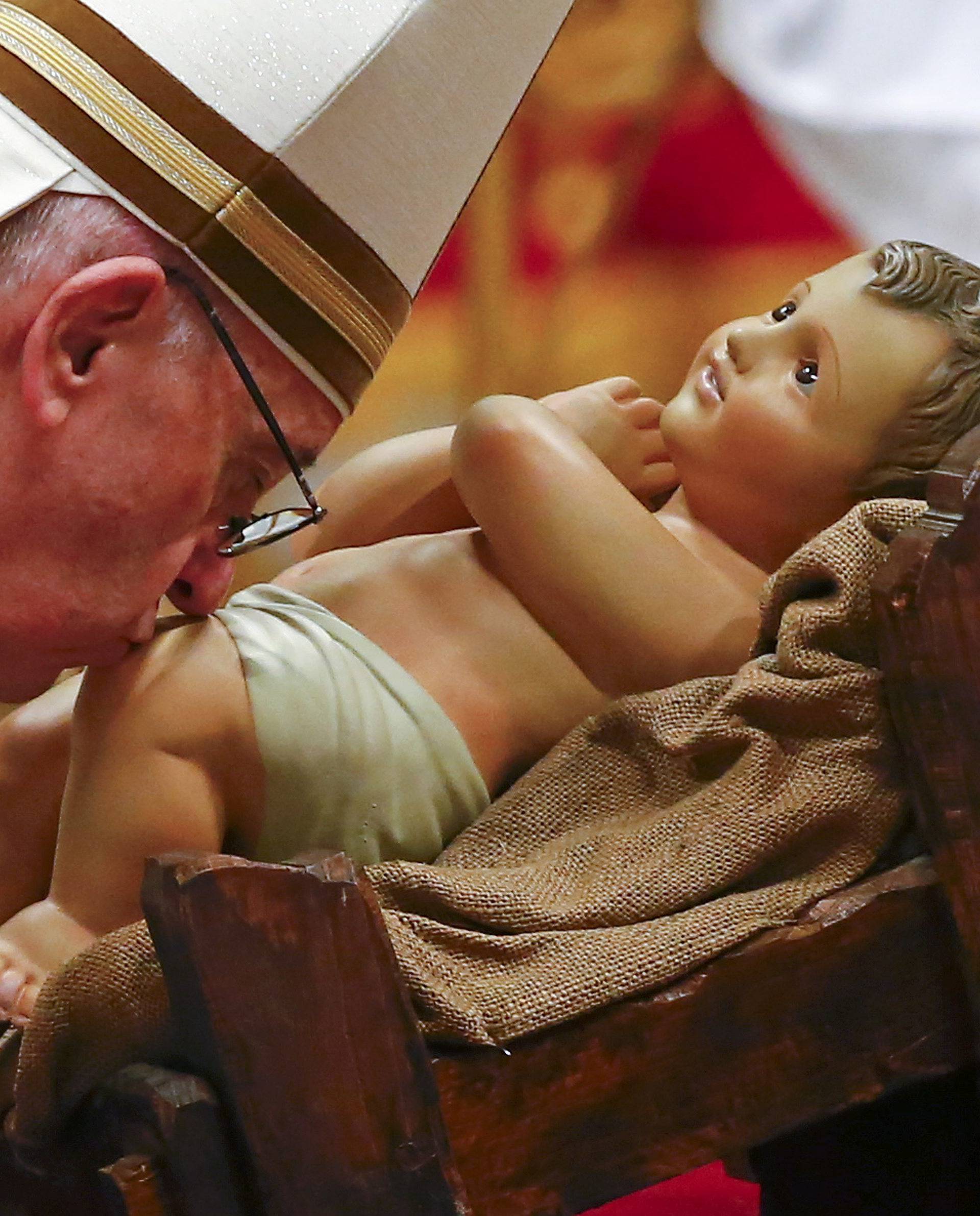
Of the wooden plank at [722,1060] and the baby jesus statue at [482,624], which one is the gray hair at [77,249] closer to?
the baby jesus statue at [482,624]

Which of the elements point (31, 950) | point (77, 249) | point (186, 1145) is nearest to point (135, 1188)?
point (186, 1145)

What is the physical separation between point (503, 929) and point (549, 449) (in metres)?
0.35

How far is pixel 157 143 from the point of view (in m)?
0.79

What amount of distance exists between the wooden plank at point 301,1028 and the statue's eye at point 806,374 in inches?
20.6

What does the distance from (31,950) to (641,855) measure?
0.33 metres

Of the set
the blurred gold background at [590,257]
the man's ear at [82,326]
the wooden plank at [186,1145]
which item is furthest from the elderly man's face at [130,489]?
the blurred gold background at [590,257]

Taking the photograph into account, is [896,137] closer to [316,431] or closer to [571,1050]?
[316,431]

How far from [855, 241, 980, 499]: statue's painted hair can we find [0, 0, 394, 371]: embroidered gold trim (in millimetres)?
419

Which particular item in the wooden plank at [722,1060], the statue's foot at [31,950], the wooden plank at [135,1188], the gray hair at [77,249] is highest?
the gray hair at [77,249]

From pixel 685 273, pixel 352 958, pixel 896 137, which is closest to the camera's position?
pixel 352 958

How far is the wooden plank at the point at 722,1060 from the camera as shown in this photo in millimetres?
760

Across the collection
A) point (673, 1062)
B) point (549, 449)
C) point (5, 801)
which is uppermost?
point (549, 449)

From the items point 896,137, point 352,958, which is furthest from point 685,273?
point 352,958

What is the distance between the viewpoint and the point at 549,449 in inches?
40.4
